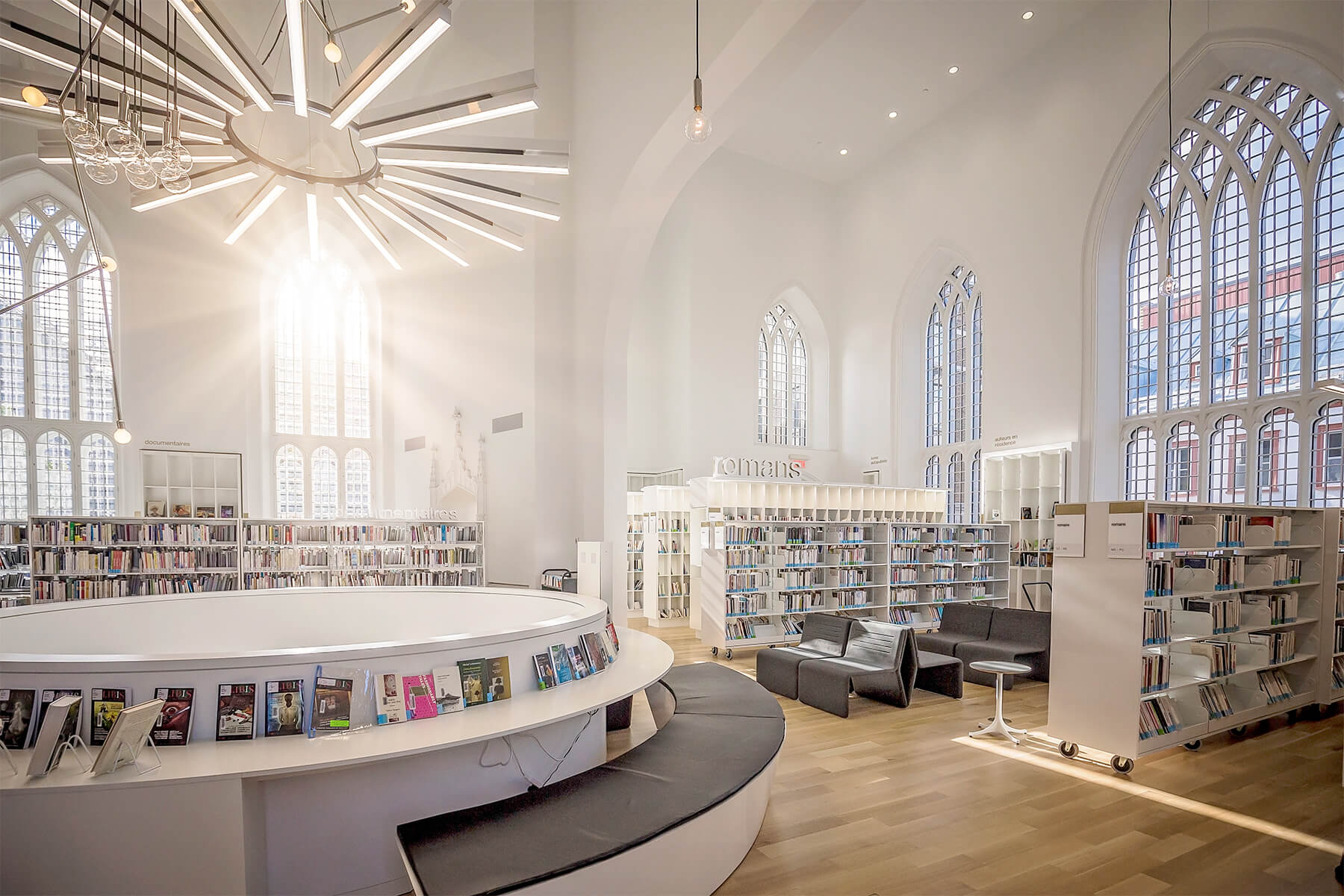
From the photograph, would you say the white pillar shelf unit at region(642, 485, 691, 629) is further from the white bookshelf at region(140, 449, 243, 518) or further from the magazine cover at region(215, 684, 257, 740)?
the magazine cover at region(215, 684, 257, 740)

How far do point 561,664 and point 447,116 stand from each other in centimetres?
385

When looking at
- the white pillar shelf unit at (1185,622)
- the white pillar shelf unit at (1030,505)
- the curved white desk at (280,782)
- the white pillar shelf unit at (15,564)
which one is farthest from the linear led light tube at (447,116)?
the white pillar shelf unit at (1030,505)

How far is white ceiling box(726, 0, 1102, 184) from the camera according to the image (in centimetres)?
1071

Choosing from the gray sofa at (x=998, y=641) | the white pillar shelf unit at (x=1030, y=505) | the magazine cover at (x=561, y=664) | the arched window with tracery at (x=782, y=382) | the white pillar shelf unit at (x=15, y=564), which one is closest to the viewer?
the magazine cover at (x=561, y=664)

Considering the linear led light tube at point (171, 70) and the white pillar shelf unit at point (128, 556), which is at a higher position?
the linear led light tube at point (171, 70)

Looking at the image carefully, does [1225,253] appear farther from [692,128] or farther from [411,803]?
[411,803]

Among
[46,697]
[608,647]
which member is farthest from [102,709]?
[608,647]

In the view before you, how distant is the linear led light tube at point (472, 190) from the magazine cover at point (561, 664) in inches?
140

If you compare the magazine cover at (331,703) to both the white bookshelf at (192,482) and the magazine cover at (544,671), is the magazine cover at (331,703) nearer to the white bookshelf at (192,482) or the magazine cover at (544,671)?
the magazine cover at (544,671)

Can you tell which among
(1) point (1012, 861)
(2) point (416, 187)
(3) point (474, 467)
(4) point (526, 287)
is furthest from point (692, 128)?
(3) point (474, 467)

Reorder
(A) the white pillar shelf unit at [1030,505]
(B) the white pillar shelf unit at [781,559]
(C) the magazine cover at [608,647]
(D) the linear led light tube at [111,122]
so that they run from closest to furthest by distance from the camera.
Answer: (D) the linear led light tube at [111,122] < (C) the magazine cover at [608,647] < (B) the white pillar shelf unit at [781,559] < (A) the white pillar shelf unit at [1030,505]

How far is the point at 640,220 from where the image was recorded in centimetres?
827

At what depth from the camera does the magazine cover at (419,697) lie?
316 centimetres

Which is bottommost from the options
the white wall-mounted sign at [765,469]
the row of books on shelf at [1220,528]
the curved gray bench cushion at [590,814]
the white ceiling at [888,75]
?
the curved gray bench cushion at [590,814]
